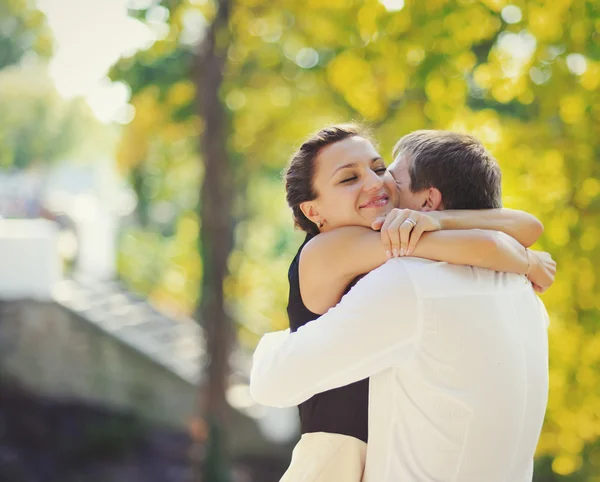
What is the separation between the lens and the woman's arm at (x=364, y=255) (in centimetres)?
138

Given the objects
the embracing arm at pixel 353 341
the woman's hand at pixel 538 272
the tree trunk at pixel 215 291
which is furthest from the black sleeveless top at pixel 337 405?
the tree trunk at pixel 215 291

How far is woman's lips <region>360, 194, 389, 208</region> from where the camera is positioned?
1579mm

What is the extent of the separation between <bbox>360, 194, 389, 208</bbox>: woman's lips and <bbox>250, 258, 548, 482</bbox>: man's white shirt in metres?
0.25

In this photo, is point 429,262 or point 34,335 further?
point 34,335

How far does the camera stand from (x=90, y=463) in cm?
801

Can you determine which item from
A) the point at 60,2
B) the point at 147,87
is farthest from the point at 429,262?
the point at 60,2

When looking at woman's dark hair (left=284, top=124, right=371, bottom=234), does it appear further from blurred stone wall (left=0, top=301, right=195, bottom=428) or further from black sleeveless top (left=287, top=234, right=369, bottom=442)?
blurred stone wall (left=0, top=301, right=195, bottom=428)

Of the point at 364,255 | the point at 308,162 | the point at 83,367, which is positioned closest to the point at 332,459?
Answer: the point at 364,255

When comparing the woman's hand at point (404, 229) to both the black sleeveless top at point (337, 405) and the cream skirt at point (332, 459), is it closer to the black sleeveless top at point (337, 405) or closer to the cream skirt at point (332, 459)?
the black sleeveless top at point (337, 405)

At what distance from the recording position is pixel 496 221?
153 cm

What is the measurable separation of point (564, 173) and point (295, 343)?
Result: 1871 mm

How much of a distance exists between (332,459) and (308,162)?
2.00ft

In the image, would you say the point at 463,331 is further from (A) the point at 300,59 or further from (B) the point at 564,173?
(A) the point at 300,59

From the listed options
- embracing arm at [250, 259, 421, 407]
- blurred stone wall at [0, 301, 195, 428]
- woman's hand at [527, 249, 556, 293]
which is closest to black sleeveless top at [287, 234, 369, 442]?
embracing arm at [250, 259, 421, 407]
